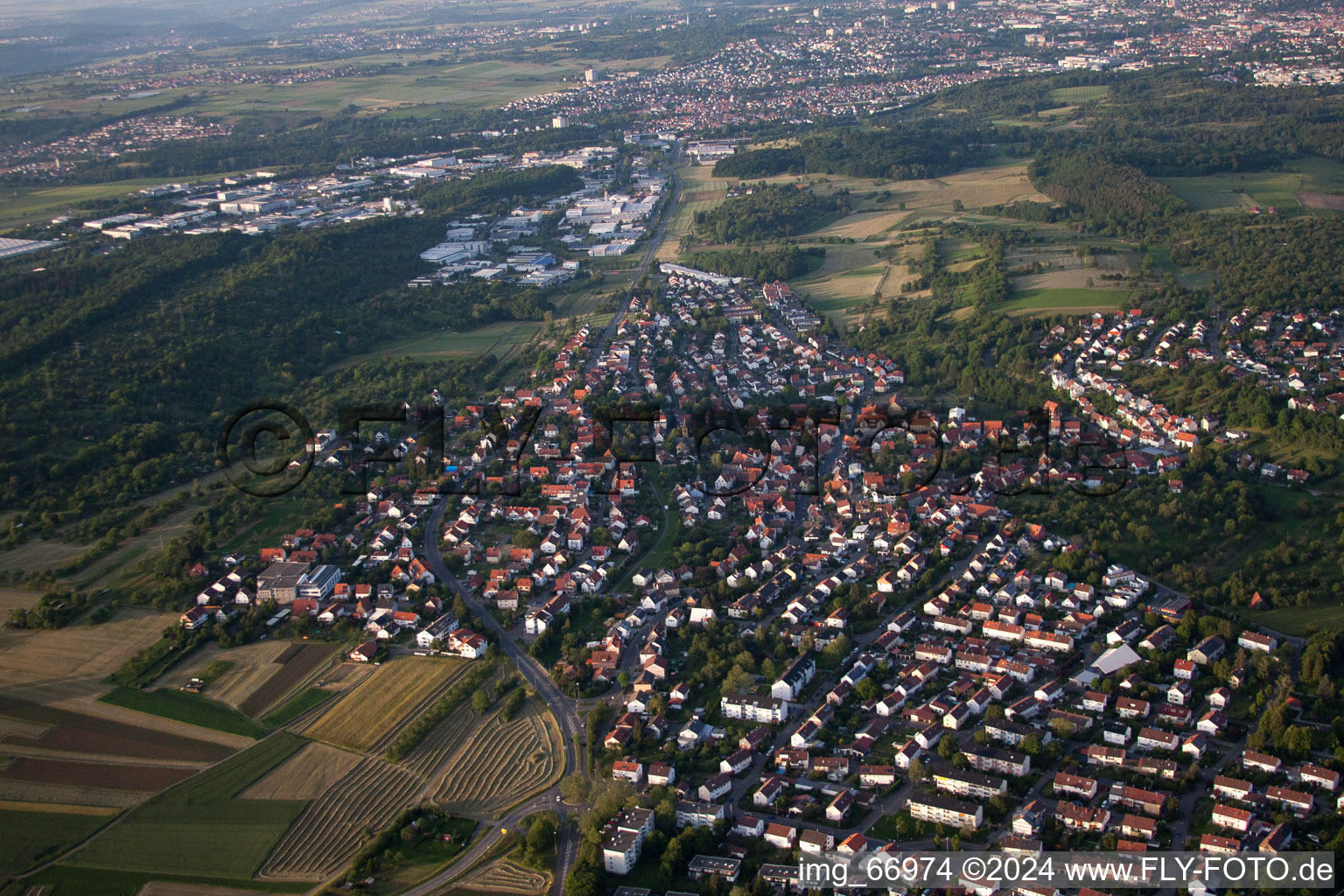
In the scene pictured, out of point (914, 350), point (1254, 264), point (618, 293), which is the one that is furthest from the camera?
point (618, 293)

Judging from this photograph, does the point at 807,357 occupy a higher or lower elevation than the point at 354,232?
lower

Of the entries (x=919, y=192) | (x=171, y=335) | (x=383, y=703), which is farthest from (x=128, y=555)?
(x=919, y=192)

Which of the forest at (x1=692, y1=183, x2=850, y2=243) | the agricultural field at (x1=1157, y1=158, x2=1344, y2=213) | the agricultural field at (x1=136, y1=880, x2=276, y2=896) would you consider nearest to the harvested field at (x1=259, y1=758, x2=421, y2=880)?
the agricultural field at (x1=136, y1=880, x2=276, y2=896)

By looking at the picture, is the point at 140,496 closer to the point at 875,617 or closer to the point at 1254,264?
the point at 875,617

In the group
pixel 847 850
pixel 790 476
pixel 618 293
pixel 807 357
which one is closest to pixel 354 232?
pixel 618 293

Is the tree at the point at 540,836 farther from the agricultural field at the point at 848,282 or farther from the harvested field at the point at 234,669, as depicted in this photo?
the agricultural field at the point at 848,282

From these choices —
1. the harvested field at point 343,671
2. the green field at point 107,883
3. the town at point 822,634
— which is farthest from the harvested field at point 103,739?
the town at point 822,634

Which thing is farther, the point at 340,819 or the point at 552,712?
the point at 552,712

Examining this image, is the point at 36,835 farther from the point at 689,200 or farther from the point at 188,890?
the point at 689,200
